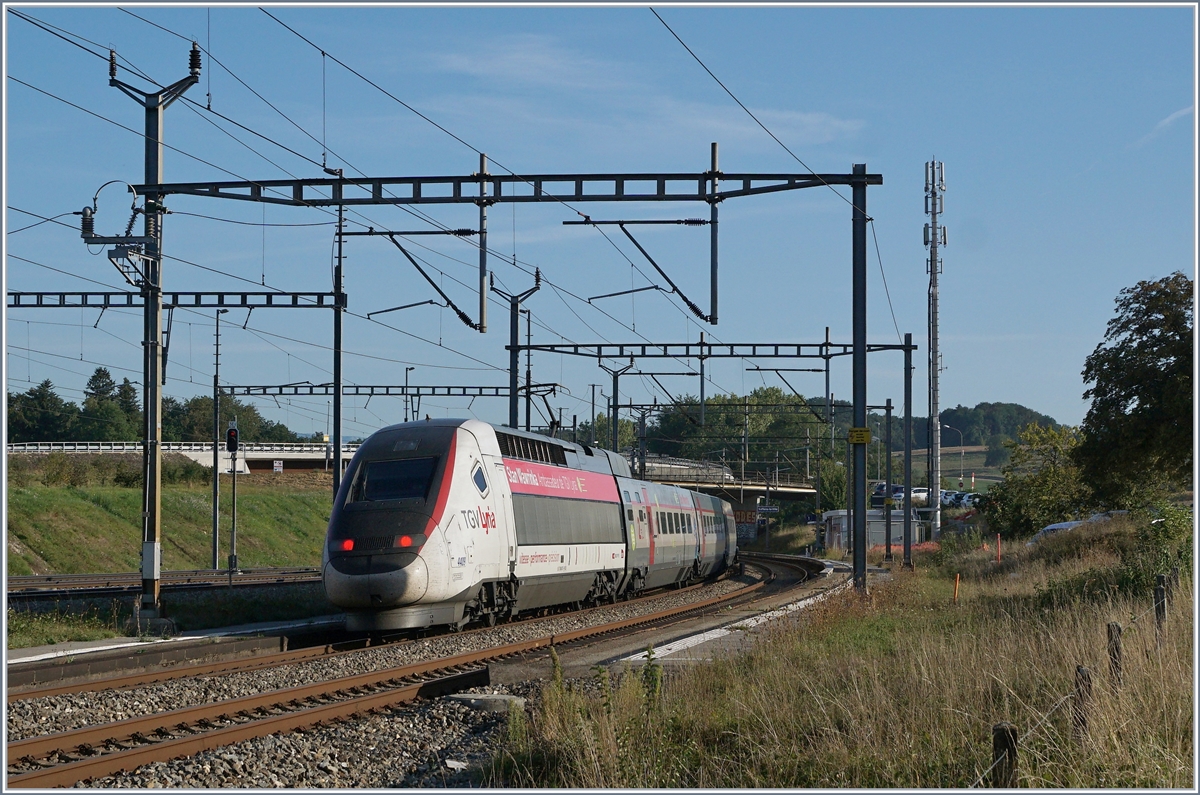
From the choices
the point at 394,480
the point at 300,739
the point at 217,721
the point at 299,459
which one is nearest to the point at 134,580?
the point at 394,480

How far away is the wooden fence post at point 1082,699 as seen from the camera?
749cm

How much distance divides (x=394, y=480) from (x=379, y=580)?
5.85 feet

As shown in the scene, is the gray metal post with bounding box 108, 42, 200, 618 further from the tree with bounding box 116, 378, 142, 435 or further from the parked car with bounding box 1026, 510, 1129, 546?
the tree with bounding box 116, 378, 142, 435

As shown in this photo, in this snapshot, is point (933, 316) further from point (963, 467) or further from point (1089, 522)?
point (963, 467)

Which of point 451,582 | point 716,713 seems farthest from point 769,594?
point 716,713

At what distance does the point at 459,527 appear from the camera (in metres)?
18.2

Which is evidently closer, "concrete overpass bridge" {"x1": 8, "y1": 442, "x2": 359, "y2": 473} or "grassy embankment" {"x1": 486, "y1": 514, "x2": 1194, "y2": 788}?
"grassy embankment" {"x1": 486, "y1": 514, "x2": 1194, "y2": 788}

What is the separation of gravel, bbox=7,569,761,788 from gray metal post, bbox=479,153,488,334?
826 centimetres

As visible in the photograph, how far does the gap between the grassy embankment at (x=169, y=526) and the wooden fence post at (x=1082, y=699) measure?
16.9 metres

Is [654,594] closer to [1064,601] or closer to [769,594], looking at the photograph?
[769,594]

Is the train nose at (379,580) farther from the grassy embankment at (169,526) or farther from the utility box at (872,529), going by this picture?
the utility box at (872,529)

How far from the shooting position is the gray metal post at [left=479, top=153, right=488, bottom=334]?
762 inches

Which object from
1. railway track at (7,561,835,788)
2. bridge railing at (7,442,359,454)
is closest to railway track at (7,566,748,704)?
railway track at (7,561,835,788)

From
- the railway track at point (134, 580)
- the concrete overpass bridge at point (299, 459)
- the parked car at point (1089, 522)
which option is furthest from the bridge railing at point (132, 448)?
the parked car at point (1089, 522)
